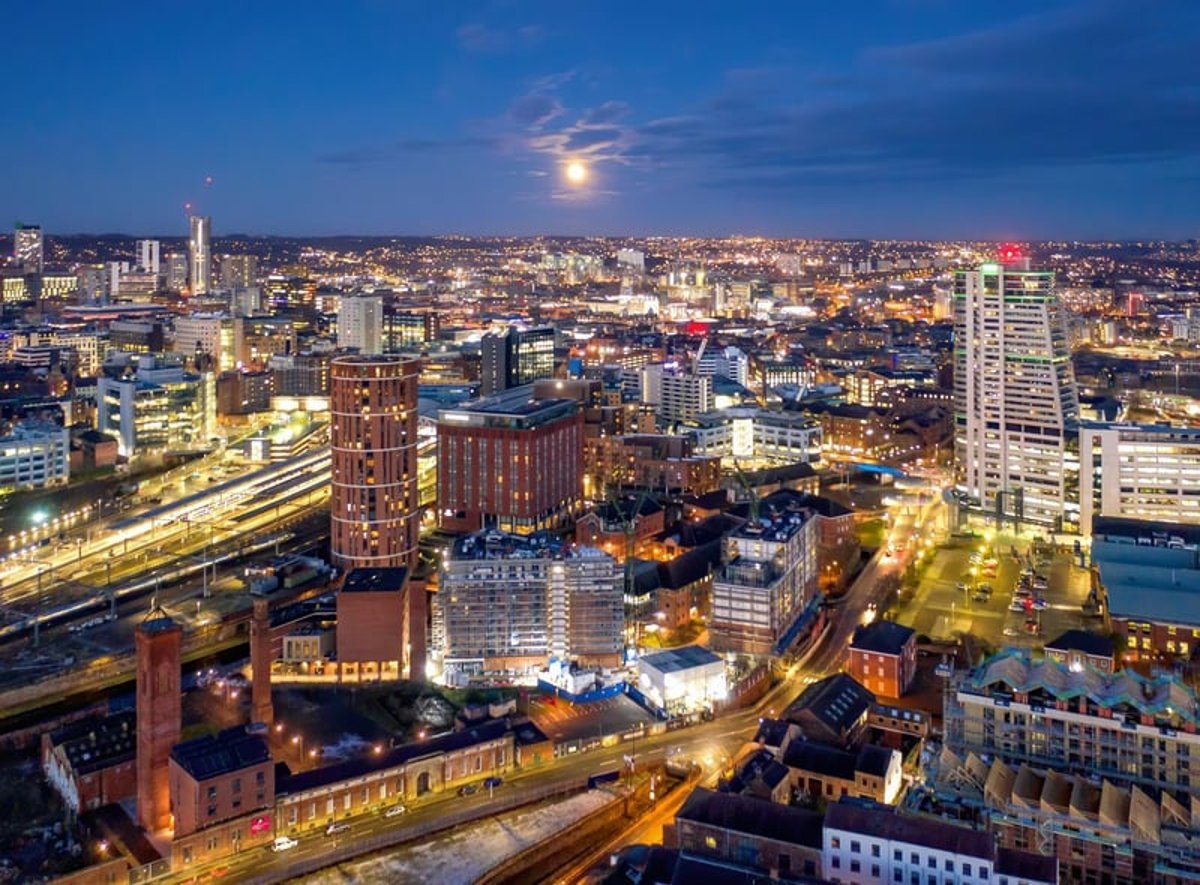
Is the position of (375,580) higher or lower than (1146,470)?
lower

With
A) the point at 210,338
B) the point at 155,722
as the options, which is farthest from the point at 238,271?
the point at 155,722

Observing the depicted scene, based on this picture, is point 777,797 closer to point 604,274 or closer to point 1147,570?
point 1147,570

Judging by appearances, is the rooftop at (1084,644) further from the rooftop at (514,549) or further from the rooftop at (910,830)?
the rooftop at (514,549)

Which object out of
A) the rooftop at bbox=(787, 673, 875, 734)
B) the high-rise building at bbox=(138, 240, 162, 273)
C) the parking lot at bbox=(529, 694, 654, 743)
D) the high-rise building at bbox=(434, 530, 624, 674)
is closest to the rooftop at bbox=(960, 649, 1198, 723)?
the rooftop at bbox=(787, 673, 875, 734)

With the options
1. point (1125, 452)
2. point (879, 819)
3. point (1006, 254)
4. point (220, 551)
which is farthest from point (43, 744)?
point (1006, 254)

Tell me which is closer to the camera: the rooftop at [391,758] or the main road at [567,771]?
the main road at [567,771]

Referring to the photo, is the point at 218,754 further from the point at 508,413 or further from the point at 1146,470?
the point at 1146,470

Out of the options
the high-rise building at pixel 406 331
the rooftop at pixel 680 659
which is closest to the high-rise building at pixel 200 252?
the high-rise building at pixel 406 331
